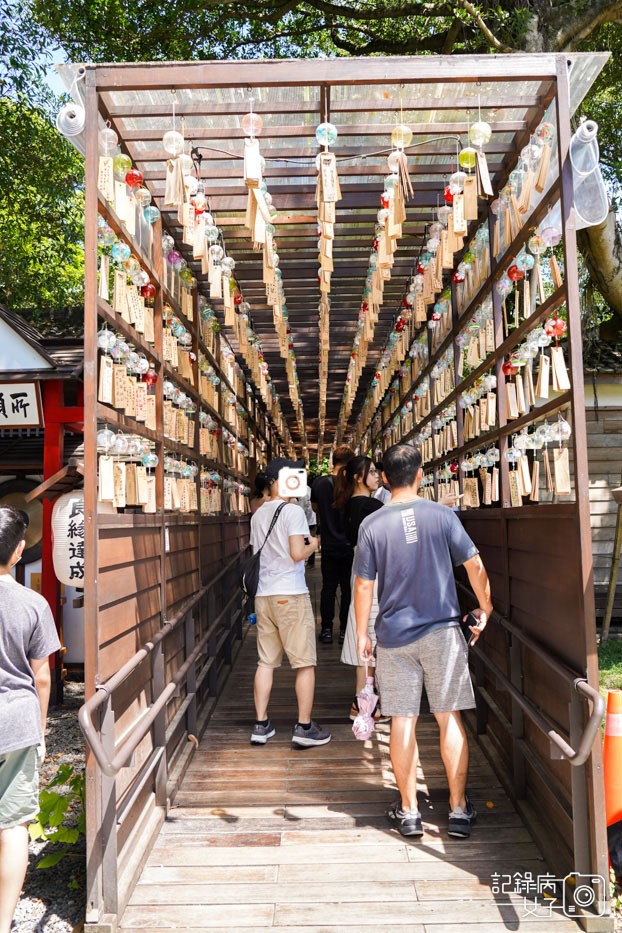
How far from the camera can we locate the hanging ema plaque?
6.03 metres

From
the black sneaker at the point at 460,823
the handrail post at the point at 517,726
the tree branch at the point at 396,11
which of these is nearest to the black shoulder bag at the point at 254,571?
the handrail post at the point at 517,726

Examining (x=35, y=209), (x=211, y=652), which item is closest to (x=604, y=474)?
(x=211, y=652)

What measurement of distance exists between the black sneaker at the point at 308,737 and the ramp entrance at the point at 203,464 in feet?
0.29

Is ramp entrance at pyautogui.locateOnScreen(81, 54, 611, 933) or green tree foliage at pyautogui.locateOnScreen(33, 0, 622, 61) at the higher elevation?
green tree foliage at pyautogui.locateOnScreen(33, 0, 622, 61)

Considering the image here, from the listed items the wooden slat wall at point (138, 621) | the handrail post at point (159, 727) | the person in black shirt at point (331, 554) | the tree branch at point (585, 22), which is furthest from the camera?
the tree branch at point (585, 22)

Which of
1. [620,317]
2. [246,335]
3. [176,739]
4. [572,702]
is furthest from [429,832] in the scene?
[620,317]

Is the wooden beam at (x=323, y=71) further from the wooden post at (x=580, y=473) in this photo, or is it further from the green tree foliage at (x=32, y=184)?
the green tree foliage at (x=32, y=184)

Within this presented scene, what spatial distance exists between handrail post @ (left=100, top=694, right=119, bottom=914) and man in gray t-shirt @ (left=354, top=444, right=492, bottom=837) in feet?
3.86

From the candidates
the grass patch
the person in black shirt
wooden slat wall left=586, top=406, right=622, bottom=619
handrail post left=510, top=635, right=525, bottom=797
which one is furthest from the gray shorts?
wooden slat wall left=586, top=406, right=622, bottom=619

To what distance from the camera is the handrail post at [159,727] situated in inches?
138

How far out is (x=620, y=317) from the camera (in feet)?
27.7

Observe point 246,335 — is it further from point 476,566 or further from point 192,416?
point 476,566

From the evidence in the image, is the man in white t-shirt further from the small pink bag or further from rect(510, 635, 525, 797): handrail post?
rect(510, 635, 525, 797): handrail post

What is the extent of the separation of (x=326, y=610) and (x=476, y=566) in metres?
4.06
